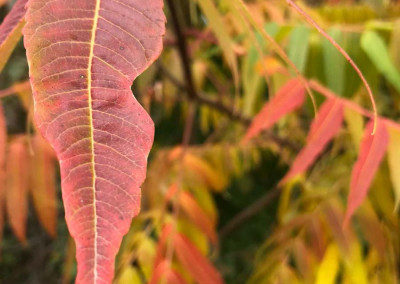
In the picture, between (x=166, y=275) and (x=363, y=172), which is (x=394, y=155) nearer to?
(x=363, y=172)

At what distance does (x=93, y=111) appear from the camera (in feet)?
0.83

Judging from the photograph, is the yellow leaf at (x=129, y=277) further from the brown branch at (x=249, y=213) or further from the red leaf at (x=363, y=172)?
the brown branch at (x=249, y=213)

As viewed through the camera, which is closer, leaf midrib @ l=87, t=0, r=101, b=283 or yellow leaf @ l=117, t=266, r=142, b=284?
leaf midrib @ l=87, t=0, r=101, b=283

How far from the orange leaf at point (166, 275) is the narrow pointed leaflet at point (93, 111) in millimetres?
377

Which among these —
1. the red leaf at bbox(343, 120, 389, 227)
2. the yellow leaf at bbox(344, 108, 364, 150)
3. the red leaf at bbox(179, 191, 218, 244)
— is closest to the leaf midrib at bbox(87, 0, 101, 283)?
the red leaf at bbox(343, 120, 389, 227)

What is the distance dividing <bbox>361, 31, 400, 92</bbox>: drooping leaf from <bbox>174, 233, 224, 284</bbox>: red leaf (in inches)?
13.6

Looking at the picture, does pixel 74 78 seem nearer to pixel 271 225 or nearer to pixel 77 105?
pixel 77 105

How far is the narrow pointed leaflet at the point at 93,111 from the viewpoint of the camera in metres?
0.24

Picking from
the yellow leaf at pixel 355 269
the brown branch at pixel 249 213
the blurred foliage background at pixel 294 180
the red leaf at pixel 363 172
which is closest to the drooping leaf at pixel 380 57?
the blurred foliage background at pixel 294 180

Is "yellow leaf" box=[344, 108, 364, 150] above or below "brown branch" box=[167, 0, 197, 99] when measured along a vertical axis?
below

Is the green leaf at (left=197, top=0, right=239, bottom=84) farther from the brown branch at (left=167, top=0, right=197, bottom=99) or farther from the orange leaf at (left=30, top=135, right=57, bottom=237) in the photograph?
the orange leaf at (left=30, top=135, right=57, bottom=237)

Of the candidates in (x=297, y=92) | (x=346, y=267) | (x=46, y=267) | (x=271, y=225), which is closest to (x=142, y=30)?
(x=297, y=92)

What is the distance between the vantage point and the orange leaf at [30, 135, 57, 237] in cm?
80

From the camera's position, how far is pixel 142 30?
0.28 metres
